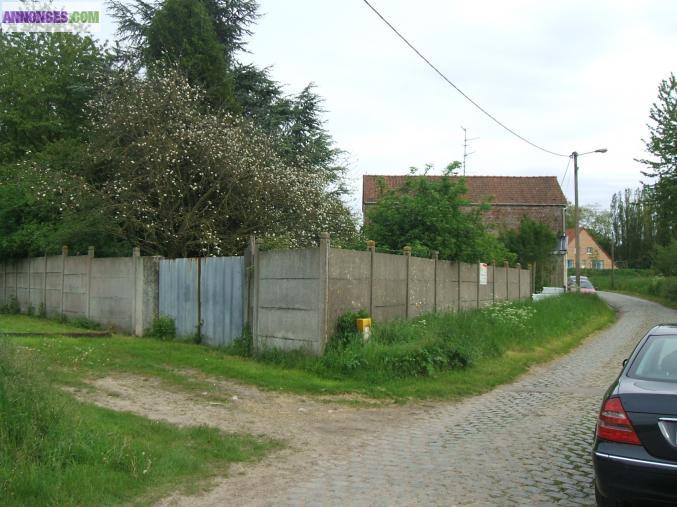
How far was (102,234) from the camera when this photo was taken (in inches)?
708

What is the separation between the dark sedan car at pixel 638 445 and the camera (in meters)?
4.12

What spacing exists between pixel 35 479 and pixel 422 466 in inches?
134

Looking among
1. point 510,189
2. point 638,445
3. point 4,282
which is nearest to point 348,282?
point 638,445

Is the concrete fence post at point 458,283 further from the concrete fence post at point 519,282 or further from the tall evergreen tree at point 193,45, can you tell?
the tall evergreen tree at point 193,45

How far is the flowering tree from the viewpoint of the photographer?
682 inches

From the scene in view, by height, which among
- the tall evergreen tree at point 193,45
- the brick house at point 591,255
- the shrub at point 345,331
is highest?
the tall evergreen tree at point 193,45

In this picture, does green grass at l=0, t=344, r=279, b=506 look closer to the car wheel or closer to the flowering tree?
the car wheel

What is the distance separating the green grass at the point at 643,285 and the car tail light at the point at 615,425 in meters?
34.3

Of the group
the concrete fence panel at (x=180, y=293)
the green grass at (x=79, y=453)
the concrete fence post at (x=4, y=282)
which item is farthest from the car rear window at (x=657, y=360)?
the concrete fence post at (x=4, y=282)

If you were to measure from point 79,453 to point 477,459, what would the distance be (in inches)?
149

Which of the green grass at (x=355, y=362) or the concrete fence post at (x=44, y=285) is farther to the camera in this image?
the concrete fence post at (x=44, y=285)

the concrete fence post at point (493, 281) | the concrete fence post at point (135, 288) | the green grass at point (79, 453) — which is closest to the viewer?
the green grass at point (79, 453)

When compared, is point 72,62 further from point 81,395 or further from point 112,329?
point 81,395

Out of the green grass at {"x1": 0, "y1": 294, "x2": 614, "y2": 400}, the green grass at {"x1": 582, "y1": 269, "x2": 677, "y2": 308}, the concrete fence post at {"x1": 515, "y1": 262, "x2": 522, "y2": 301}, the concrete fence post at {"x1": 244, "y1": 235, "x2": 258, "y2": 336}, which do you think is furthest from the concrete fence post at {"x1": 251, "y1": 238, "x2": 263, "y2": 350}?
the green grass at {"x1": 582, "y1": 269, "x2": 677, "y2": 308}
